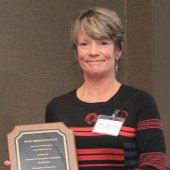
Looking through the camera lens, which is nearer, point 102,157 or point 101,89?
point 102,157

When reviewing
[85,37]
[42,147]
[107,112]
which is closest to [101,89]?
[107,112]

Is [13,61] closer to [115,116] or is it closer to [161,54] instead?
[115,116]

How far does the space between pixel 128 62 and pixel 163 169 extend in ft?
4.31

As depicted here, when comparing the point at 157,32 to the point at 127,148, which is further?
the point at 157,32

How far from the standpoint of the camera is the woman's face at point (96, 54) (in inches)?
59.3

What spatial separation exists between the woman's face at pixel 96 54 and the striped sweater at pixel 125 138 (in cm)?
13

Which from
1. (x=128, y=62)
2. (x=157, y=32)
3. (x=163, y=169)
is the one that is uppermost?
(x=157, y=32)

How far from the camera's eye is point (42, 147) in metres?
1.47

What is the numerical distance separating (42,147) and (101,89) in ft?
1.10

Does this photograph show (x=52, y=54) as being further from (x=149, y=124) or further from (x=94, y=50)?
(x=149, y=124)

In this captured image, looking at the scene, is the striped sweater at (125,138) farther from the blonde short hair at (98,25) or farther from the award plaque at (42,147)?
the blonde short hair at (98,25)

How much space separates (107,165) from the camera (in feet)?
4.84

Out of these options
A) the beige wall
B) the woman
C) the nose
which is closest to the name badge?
the woman

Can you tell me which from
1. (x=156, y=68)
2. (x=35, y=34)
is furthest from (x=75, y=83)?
(x=156, y=68)
